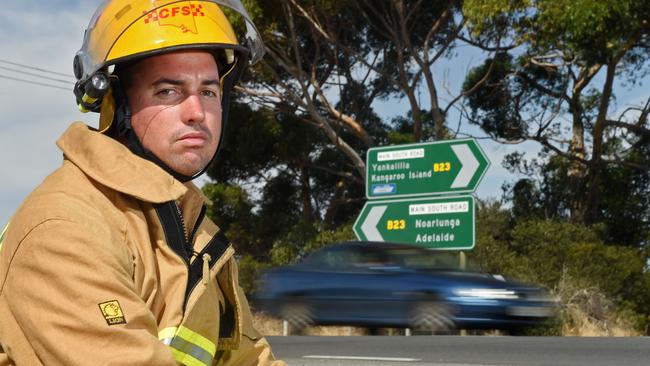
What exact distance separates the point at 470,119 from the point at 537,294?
17424 millimetres

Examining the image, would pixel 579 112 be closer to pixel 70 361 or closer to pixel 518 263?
pixel 518 263

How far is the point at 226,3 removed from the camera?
95.8 inches

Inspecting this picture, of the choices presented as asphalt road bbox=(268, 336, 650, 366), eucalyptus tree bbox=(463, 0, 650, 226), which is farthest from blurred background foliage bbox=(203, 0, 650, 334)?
asphalt road bbox=(268, 336, 650, 366)

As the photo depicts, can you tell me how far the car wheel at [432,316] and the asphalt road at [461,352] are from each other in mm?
2875

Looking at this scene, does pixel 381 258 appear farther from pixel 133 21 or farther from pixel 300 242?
pixel 300 242

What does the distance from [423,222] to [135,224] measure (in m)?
15.5

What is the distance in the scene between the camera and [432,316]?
1342cm

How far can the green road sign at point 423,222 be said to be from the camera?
16.8 metres

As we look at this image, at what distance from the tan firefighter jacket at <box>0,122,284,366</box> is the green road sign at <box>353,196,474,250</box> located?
14813 millimetres

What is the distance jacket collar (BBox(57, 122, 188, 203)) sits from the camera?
1880 millimetres

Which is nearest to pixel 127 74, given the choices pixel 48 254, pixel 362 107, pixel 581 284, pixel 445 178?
pixel 48 254

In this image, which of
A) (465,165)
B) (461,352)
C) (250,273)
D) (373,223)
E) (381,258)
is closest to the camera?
(461,352)

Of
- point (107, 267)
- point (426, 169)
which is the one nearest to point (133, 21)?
point (107, 267)

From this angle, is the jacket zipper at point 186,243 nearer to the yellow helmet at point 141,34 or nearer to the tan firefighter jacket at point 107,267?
the tan firefighter jacket at point 107,267
